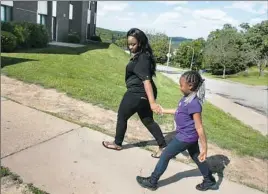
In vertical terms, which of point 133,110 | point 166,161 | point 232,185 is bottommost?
point 232,185

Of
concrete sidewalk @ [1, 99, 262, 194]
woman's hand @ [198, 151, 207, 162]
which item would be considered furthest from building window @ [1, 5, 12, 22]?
woman's hand @ [198, 151, 207, 162]

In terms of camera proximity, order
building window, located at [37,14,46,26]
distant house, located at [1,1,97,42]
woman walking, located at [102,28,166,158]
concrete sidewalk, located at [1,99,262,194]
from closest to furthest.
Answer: concrete sidewalk, located at [1,99,262,194] < woman walking, located at [102,28,166,158] < distant house, located at [1,1,97,42] < building window, located at [37,14,46,26]

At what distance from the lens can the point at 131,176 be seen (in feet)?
11.8

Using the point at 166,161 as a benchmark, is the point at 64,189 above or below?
below

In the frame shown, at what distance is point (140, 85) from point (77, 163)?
1153 mm

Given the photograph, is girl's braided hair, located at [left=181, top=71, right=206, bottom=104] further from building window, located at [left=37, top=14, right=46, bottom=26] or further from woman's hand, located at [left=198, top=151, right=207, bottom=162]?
building window, located at [left=37, top=14, right=46, bottom=26]

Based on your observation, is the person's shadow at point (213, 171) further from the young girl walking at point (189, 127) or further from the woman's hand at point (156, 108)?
the woman's hand at point (156, 108)

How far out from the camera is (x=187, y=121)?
3.24 m

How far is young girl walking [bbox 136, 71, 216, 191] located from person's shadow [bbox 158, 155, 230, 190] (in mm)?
219

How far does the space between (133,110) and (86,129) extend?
1.14m

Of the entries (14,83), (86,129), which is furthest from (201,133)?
(14,83)

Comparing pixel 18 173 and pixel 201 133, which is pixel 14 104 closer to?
pixel 18 173

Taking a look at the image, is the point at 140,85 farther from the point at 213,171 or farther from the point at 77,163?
the point at 213,171

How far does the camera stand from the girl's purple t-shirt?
3162 millimetres
